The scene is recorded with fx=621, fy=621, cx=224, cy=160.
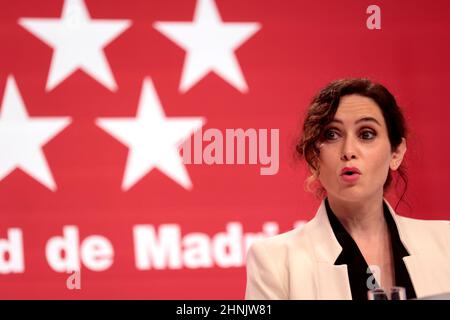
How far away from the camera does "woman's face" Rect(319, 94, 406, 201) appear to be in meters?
1.82

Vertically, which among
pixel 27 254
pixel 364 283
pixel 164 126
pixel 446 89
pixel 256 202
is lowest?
pixel 364 283

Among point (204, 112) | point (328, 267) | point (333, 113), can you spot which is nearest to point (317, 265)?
point (328, 267)

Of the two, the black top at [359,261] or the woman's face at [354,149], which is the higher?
the woman's face at [354,149]

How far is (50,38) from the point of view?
242 centimetres

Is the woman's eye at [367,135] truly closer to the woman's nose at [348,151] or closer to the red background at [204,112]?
the woman's nose at [348,151]

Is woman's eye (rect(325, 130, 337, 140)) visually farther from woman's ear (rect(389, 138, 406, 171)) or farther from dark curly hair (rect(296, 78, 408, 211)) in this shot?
woman's ear (rect(389, 138, 406, 171))

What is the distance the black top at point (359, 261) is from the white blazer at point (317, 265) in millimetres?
15

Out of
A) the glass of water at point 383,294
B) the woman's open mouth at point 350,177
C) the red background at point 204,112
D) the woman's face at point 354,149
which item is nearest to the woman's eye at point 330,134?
the woman's face at point 354,149

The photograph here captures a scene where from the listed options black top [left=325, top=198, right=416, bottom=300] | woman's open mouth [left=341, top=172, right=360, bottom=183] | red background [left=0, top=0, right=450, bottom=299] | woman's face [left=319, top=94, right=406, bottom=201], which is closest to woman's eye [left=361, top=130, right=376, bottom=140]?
woman's face [left=319, top=94, right=406, bottom=201]

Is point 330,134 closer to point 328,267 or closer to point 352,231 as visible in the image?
point 352,231

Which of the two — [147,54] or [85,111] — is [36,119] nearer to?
[85,111]

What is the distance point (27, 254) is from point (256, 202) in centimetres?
91

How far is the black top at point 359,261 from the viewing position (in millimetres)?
1718

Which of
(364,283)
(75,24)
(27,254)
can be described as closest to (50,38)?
(75,24)
